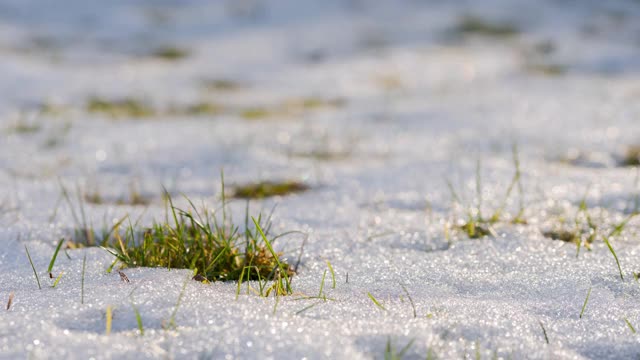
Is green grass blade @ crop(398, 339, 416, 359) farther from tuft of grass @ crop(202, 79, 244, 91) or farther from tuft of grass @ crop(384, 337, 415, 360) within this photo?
tuft of grass @ crop(202, 79, 244, 91)

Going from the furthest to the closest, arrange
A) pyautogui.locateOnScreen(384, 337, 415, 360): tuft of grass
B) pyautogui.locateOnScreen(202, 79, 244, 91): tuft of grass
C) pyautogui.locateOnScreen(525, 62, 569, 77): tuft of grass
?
pyautogui.locateOnScreen(525, 62, 569, 77): tuft of grass
pyautogui.locateOnScreen(202, 79, 244, 91): tuft of grass
pyautogui.locateOnScreen(384, 337, 415, 360): tuft of grass

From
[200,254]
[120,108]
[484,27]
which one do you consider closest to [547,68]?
[484,27]

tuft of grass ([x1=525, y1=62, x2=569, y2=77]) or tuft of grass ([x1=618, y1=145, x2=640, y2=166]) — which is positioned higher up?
tuft of grass ([x1=525, y1=62, x2=569, y2=77])

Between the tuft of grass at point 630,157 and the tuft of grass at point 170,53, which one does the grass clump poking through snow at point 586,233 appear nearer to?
the tuft of grass at point 630,157

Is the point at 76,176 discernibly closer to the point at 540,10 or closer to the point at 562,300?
the point at 562,300

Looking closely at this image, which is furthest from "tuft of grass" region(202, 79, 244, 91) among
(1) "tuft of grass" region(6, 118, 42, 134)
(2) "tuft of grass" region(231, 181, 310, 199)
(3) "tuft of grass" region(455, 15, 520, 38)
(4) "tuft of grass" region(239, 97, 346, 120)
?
(3) "tuft of grass" region(455, 15, 520, 38)

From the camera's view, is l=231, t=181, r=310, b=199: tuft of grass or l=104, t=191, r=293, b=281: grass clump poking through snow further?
l=231, t=181, r=310, b=199: tuft of grass
